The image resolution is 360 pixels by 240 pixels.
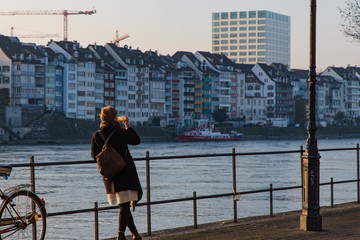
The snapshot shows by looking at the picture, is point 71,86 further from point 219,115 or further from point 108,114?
point 108,114

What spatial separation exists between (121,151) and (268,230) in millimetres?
2605

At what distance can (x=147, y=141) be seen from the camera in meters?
115

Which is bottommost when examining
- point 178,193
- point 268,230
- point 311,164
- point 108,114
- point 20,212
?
point 178,193

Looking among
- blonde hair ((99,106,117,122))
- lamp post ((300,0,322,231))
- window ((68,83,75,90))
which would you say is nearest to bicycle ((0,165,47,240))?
blonde hair ((99,106,117,122))

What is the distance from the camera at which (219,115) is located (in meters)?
151

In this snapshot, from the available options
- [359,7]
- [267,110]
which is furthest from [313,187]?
[267,110]

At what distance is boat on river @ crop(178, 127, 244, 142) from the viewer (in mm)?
125300

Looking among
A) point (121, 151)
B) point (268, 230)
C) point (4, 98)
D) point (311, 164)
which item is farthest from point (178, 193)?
point (4, 98)

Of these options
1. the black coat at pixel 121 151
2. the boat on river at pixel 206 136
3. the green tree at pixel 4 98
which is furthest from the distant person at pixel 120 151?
the boat on river at pixel 206 136

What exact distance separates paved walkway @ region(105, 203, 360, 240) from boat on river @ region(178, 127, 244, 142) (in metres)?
114

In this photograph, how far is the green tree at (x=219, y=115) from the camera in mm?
151125

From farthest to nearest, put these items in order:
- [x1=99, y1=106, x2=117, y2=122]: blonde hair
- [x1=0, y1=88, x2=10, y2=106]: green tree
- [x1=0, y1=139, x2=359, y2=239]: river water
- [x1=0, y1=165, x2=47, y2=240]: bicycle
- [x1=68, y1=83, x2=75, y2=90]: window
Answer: [x1=68, y1=83, x2=75, y2=90]: window → [x1=0, y1=88, x2=10, y2=106]: green tree → [x1=0, y1=139, x2=359, y2=239]: river water → [x1=99, y1=106, x2=117, y2=122]: blonde hair → [x1=0, y1=165, x2=47, y2=240]: bicycle

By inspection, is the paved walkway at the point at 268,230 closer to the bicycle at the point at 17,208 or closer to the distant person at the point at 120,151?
the distant person at the point at 120,151

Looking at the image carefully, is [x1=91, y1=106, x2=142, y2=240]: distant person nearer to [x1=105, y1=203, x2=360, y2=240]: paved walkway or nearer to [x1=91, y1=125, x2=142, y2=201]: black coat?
[x1=91, y1=125, x2=142, y2=201]: black coat
